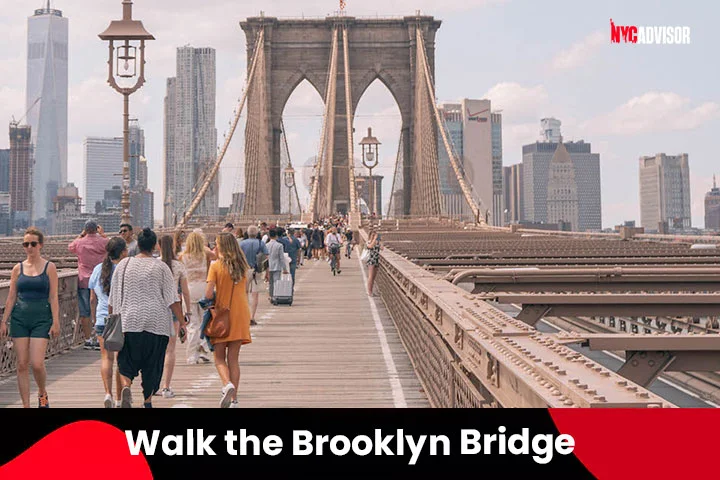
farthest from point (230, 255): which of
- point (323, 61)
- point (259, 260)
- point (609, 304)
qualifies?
point (323, 61)

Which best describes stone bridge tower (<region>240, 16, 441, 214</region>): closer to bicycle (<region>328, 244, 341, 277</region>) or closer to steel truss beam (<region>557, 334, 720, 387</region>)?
bicycle (<region>328, 244, 341, 277</region>)

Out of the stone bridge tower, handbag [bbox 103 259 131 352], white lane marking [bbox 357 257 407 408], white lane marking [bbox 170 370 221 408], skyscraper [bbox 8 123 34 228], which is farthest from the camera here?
skyscraper [bbox 8 123 34 228]

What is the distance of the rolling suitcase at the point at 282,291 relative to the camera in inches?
791

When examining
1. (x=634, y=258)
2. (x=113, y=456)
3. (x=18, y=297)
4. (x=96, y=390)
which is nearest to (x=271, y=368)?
(x=96, y=390)

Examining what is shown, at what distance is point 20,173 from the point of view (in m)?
179

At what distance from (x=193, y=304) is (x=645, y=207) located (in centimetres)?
19216

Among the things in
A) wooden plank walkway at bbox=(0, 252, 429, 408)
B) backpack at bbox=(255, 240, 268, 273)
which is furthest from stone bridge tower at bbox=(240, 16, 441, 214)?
wooden plank walkway at bbox=(0, 252, 429, 408)

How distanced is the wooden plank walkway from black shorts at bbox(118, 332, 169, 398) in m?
1.24

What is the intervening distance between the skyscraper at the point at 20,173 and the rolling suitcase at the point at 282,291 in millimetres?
145504

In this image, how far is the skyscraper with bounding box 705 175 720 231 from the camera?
134 metres

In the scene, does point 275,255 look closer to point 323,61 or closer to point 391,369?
point 391,369

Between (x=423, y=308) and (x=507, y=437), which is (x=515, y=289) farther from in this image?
(x=507, y=437)

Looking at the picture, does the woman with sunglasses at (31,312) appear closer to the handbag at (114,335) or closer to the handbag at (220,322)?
the handbag at (114,335)

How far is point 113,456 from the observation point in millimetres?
3658
